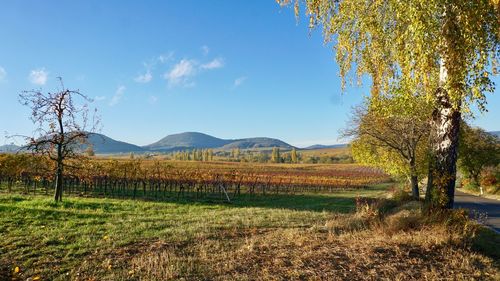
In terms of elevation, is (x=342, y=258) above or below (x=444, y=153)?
below

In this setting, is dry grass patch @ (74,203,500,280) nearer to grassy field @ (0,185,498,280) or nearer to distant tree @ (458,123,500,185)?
grassy field @ (0,185,498,280)

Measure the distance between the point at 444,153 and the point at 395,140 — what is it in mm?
14429

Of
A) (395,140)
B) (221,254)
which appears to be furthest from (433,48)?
(395,140)

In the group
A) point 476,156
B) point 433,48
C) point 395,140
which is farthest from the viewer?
point 476,156

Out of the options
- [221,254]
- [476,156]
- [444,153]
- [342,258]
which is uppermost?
[476,156]

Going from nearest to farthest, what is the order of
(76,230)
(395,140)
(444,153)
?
(444,153)
(76,230)
(395,140)

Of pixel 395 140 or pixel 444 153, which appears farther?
pixel 395 140

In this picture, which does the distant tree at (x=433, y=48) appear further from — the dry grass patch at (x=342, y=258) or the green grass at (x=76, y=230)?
the green grass at (x=76, y=230)

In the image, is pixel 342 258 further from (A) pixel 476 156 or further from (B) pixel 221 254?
(A) pixel 476 156

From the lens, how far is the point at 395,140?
23297 mm

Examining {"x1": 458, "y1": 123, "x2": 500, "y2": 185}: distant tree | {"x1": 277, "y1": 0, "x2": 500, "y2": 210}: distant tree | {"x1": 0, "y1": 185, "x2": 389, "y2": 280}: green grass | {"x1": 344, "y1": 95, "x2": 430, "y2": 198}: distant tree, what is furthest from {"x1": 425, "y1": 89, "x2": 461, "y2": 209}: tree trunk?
{"x1": 458, "y1": 123, "x2": 500, "y2": 185}: distant tree

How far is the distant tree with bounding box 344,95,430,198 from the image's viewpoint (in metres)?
21.4

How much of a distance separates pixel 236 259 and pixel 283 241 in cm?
222

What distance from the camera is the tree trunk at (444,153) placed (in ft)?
30.8
